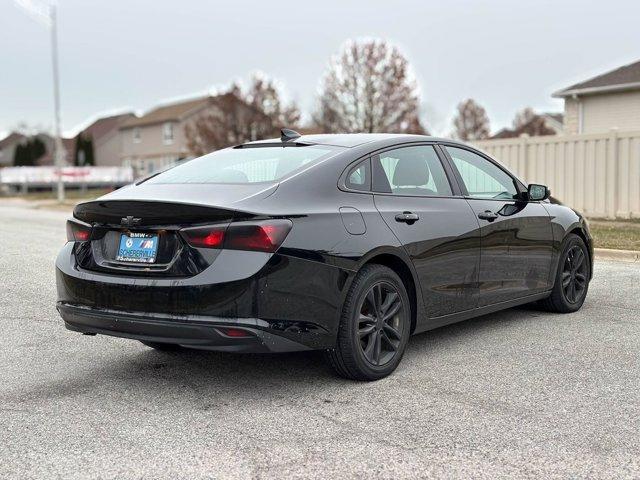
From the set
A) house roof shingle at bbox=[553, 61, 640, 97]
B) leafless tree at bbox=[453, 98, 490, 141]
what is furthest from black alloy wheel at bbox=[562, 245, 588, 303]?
leafless tree at bbox=[453, 98, 490, 141]

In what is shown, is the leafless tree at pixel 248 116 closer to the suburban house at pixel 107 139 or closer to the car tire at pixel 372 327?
the suburban house at pixel 107 139

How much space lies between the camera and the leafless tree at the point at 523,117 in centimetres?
7579

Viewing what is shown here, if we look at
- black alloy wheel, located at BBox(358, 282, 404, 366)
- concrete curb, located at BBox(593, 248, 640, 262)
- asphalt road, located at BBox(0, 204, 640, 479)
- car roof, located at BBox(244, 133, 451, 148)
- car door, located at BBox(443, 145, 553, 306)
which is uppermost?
car roof, located at BBox(244, 133, 451, 148)

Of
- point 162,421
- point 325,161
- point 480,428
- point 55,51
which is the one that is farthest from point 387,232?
point 55,51

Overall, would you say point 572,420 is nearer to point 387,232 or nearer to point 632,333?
point 387,232

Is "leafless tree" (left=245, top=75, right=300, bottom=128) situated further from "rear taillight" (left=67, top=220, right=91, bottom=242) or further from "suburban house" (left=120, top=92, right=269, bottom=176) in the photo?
"rear taillight" (left=67, top=220, right=91, bottom=242)

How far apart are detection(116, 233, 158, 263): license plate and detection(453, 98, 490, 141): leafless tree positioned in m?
69.6

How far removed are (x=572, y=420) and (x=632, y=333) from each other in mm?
2386

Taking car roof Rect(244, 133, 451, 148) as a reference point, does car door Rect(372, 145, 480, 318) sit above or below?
below

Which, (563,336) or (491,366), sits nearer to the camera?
(491,366)

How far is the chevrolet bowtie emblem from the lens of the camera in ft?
14.6

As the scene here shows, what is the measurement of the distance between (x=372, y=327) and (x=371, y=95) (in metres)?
39.1

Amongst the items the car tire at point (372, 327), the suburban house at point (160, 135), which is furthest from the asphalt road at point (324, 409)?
the suburban house at point (160, 135)

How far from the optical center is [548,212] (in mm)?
6633
